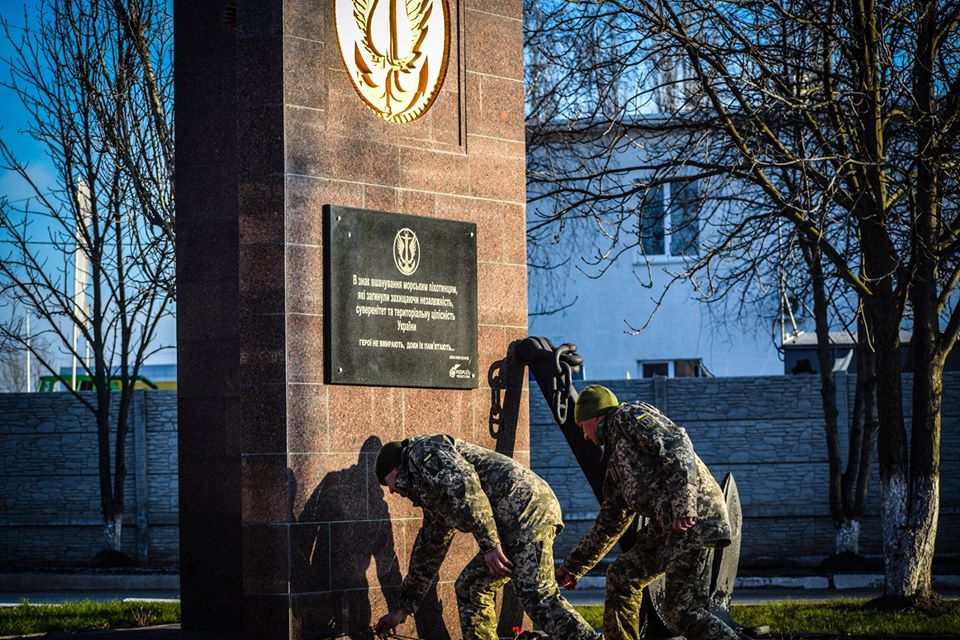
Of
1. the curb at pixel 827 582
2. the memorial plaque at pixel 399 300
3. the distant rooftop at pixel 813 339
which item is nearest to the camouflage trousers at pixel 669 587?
the memorial plaque at pixel 399 300

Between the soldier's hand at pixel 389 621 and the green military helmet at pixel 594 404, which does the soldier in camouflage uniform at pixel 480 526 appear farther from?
the green military helmet at pixel 594 404

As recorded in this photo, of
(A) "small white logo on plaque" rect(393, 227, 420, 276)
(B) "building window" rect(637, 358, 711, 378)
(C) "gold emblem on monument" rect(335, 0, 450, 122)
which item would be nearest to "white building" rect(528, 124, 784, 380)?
(B) "building window" rect(637, 358, 711, 378)

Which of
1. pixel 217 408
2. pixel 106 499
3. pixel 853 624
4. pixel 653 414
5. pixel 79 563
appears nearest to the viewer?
pixel 653 414

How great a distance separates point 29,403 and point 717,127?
1204 cm

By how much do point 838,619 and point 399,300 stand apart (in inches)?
179

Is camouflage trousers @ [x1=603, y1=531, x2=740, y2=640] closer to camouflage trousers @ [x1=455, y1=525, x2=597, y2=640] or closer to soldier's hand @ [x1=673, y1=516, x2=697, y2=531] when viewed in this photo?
soldier's hand @ [x1=673, y1=516, x2=697, y2=531]

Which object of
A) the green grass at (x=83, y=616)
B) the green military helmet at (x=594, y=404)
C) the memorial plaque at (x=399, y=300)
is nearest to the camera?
the green military helmet at (x=594, y=404)

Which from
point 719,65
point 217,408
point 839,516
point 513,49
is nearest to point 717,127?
point 719,65

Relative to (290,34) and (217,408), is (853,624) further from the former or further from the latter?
(290,34)

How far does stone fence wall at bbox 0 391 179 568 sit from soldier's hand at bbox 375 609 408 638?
39.0ft

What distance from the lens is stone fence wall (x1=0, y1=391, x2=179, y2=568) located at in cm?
1892

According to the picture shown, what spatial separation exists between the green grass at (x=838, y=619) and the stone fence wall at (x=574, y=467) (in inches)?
239

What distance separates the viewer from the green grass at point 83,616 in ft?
32.6

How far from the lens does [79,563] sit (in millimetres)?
19000
